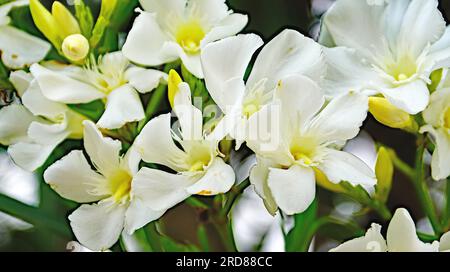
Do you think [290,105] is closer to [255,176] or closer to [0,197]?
[255,176]

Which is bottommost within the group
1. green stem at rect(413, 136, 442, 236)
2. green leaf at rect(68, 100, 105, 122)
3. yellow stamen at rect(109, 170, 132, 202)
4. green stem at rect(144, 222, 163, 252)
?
green stem at rect(144, 222, 163, 252)

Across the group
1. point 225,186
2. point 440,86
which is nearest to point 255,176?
point 225,186

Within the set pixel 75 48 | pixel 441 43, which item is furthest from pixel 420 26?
pixel 75 48

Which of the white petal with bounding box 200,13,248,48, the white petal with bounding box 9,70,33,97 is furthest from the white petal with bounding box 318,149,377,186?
the white petal with bounding box 9,70,33,97

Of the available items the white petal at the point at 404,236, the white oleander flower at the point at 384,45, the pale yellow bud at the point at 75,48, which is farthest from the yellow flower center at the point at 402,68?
the pale yellow bud at the point at 75,48

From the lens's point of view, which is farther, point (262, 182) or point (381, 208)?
point (381, 208)

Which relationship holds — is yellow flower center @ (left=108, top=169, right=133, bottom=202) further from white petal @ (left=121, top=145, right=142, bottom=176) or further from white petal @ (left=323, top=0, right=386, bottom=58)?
white petal @ (left=323, top=0, right=386, bottom=58)

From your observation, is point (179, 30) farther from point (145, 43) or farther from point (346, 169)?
point (346, 169)
